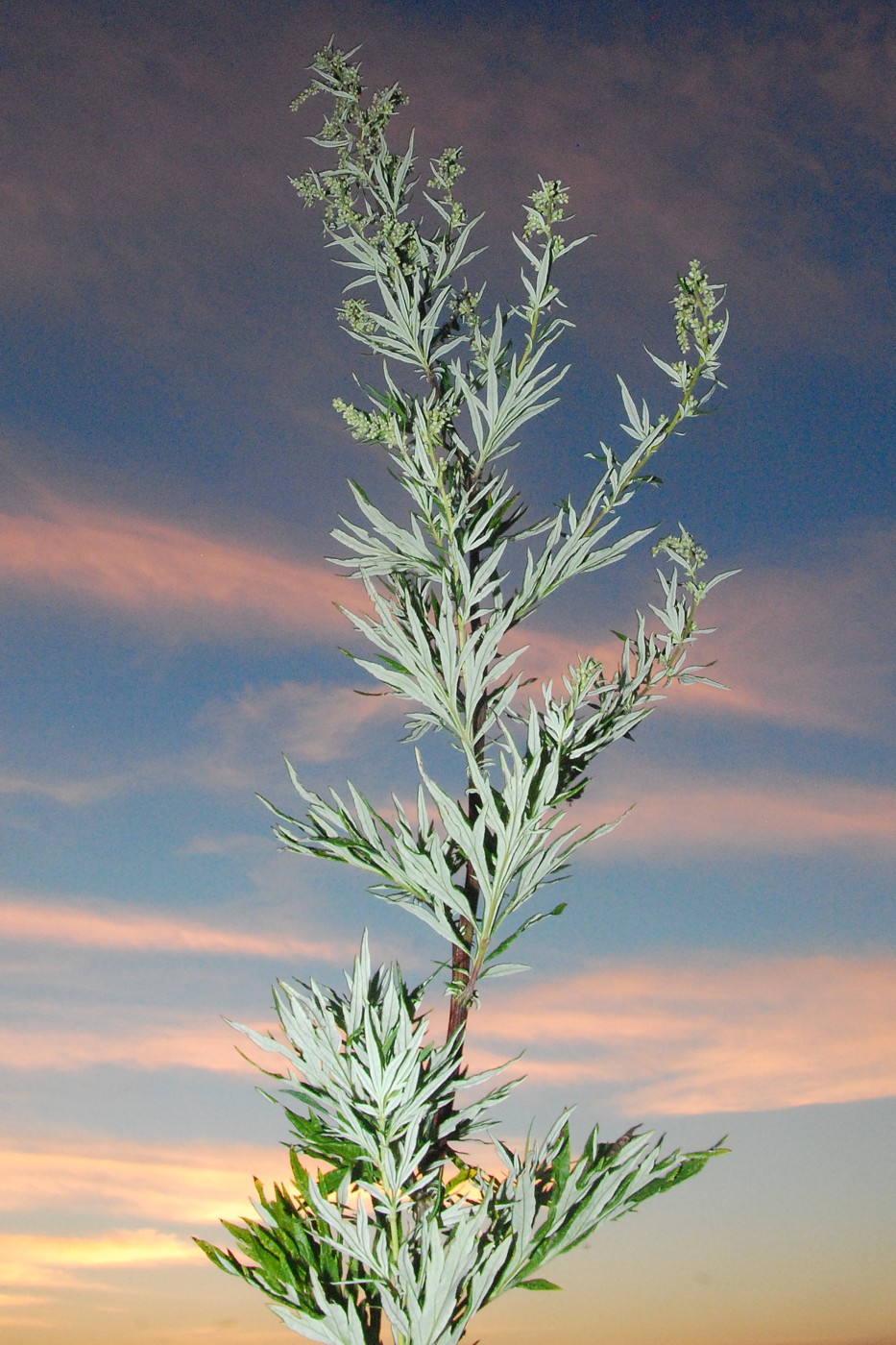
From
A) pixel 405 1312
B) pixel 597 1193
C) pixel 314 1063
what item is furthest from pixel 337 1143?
pixel 597 1193

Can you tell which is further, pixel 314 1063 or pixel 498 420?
pixel 498 420

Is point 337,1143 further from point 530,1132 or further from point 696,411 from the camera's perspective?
point 696,411

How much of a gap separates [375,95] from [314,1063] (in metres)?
3.73

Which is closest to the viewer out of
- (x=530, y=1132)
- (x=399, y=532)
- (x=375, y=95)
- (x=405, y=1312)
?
(x=405, y=1312)

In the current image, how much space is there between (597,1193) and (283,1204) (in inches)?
37.0

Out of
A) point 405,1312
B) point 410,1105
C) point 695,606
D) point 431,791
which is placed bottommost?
point 405,1312

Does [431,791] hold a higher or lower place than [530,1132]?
higher

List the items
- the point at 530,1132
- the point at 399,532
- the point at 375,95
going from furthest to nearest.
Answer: the point at 375,95 < the point at 399,532 < the point at 530,1132

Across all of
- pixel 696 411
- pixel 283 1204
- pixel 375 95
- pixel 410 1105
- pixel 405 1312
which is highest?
pixel 375 95

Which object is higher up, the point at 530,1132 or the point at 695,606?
the point at 695,606

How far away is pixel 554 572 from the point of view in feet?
12.0

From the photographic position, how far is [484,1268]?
2.71 metres

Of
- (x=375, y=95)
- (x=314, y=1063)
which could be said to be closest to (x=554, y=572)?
(x=314, y=1063)

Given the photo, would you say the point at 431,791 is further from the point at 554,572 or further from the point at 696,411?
the point at 696,411
